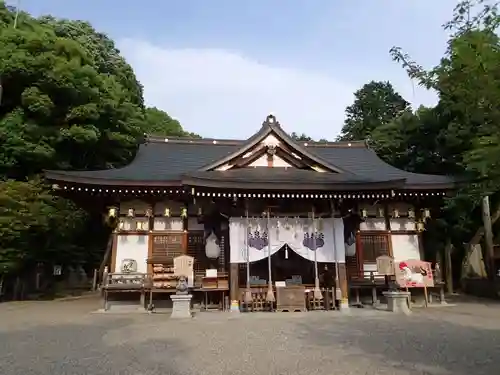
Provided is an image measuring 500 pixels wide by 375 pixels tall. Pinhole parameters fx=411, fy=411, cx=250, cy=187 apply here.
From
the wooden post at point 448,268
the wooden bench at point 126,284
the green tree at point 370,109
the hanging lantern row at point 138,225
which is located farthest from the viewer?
the green tree at point 370,109

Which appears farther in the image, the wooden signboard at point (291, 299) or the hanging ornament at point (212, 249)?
the hanging ornament at point (212, 249)

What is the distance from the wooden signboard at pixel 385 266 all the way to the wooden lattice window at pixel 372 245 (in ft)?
5.22

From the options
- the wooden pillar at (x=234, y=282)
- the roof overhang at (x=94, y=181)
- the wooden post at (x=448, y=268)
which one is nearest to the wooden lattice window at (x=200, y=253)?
the wooden pillar at (x=234, y=282)

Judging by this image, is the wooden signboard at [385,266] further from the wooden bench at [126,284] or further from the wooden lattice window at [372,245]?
the wooden bench at [126,284]

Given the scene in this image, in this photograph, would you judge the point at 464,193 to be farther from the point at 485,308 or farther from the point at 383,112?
the point at 383,112

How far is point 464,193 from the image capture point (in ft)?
49.5

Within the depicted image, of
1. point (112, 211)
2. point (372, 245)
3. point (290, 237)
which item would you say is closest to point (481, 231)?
point (372, 245)

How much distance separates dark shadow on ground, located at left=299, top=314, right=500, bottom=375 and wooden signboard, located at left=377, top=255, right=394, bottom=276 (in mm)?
2419

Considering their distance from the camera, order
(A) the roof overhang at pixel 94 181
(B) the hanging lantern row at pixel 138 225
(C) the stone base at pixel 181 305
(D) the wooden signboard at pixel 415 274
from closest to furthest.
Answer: (C) the stone base at pixel 181 305 < (A) the roof overhang at pixel 94 181 < (D) the wooden signboard at pixel 415 274 < (B) the hanging lantern row at pixel 138 225

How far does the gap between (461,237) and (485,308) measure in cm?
821

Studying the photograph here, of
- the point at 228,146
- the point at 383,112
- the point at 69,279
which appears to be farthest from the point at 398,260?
the point at 383,112

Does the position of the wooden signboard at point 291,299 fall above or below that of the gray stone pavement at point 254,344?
above

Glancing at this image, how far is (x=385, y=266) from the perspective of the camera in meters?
13.5

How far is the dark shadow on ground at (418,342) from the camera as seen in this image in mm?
5975
